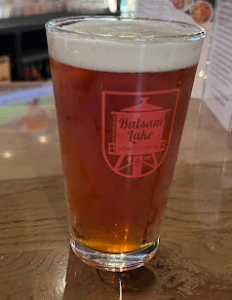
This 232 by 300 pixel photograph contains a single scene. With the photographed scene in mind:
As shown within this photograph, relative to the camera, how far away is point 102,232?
577 mm

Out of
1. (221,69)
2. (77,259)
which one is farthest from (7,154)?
(221,69)

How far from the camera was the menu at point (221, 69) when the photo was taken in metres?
1.09

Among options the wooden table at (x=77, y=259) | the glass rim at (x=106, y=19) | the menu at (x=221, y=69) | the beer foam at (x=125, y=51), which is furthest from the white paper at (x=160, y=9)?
the beer foam at (x=125, y=51)

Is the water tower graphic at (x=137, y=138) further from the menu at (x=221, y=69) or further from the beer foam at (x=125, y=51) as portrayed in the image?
the menu at (x=221, y=69)

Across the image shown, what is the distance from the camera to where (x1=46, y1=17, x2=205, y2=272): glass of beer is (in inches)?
18.4

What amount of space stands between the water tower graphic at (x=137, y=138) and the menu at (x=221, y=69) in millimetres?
639

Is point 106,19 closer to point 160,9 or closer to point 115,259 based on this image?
point 115,259

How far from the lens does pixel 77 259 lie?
0.60m

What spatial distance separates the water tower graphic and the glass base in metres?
0.14

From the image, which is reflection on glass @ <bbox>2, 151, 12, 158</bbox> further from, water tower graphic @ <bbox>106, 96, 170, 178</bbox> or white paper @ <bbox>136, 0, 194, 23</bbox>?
white paper @ <bbox>136, 0, 194, 23</bbox>

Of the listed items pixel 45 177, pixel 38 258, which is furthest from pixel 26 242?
pixel 45 177

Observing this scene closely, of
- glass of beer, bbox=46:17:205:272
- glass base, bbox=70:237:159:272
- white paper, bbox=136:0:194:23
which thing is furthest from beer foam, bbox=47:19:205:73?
white paper, bbox=136:0:194:23

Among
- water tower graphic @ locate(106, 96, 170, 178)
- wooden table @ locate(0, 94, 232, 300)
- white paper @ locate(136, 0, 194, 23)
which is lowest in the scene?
→ wooden table @ locate(0, 94, 232, 300)

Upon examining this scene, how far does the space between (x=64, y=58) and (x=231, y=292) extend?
398 mm
